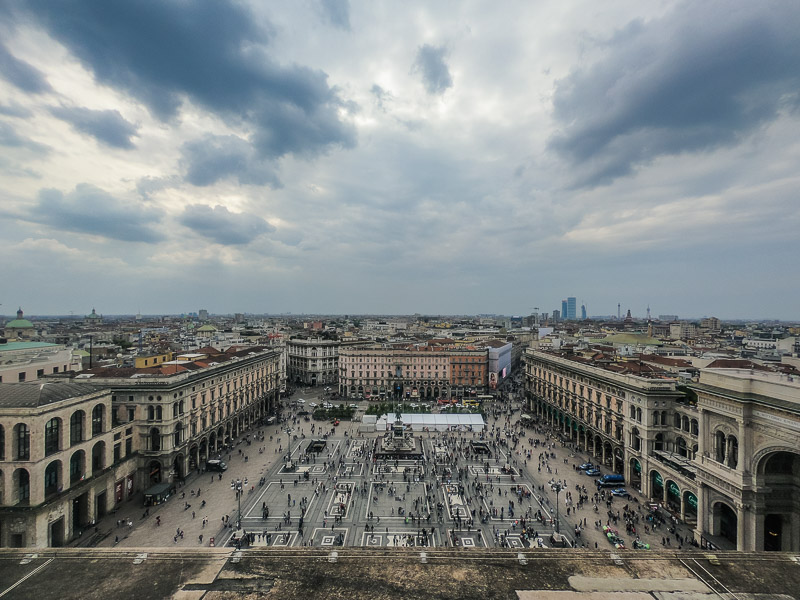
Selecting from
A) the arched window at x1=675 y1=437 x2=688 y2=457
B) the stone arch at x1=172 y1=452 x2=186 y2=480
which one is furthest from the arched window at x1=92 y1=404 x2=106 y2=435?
the arched window at x1=675 y1=437 x2=688 y2=457

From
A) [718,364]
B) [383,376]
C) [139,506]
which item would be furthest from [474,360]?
[139,506]

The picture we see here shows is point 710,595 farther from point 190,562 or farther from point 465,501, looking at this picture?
point 465,501

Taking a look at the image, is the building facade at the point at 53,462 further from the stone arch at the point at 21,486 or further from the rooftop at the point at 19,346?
the rooftop at the point at 19,346


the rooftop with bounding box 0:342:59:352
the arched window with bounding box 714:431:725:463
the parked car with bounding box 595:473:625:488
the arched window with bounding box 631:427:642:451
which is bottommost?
the parked car with bounding box 595:473:625:488

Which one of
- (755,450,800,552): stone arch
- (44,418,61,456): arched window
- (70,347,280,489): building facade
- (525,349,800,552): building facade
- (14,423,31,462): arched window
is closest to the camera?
(525,349,800,552): building facade

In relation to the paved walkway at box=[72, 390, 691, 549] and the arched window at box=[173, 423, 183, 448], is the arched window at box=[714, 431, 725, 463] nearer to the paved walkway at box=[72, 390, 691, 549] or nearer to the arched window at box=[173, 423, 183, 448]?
the paved walkway at box=[72, 390, 691, 549]

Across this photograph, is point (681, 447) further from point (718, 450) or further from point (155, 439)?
point (155, 439)

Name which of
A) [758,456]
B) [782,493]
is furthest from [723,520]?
[758,456]
